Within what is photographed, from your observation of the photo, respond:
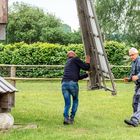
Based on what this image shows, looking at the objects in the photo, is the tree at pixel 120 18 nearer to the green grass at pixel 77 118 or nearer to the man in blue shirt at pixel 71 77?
the green grass at pixel 77 118

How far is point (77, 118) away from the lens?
12438 mm

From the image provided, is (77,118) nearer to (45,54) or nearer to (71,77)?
(71,77)

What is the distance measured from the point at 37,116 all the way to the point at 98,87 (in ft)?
6.00

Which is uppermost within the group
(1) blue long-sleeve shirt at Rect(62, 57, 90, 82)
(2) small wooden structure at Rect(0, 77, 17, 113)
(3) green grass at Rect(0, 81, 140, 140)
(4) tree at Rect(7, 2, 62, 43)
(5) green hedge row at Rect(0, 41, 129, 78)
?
(4) tree at Rect(7, 2, 62, 43)

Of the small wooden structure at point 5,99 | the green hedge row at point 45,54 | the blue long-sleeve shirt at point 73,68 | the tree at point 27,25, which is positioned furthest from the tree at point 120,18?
the small wooden structure at point 5,99

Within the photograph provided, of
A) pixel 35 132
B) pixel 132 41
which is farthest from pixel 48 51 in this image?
pixel 132 41

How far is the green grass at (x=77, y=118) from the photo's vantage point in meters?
9.56

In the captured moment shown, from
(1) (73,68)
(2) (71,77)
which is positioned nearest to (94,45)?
(1) (73,68)

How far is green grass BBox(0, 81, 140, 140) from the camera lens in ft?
31.4

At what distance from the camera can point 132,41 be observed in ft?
166


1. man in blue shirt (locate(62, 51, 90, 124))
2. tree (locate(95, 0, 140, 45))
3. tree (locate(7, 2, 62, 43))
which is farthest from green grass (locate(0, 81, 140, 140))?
tree (locate(95, 0, 140, 45))

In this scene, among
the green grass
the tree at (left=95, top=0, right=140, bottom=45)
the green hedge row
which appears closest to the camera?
the green grass

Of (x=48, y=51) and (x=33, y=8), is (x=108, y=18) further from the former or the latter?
(x=48, y=51)

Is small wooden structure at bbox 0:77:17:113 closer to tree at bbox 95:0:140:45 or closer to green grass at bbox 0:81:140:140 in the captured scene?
green grass at bbox 0:81:140:140
